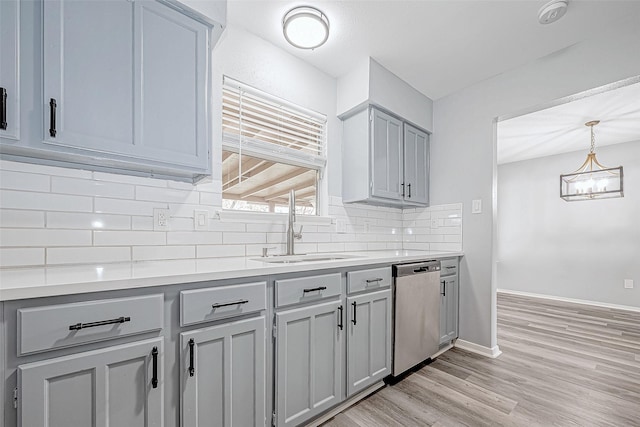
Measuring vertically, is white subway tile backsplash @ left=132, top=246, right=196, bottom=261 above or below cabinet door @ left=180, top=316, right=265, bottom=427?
above

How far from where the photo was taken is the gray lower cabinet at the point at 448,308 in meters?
Answer: 2.60

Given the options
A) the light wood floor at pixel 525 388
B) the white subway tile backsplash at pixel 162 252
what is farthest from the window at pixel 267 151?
the light wood floor at pixel 525 388

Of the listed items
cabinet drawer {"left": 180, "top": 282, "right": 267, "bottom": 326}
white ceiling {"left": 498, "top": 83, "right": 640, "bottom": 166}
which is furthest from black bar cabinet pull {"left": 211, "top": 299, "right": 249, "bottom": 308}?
white ceiling {"left": 498, "top": 83, "right": 640, "bottom": 166}

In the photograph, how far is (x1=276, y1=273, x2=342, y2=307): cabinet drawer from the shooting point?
4.73ft

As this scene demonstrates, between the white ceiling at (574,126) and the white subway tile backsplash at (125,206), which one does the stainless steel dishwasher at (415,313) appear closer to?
the white subway tile backsplash at (125,206)

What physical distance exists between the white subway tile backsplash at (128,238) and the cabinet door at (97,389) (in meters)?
0.68

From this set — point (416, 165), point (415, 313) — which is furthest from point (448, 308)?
point (416, 165)

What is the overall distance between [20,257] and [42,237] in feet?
0.36

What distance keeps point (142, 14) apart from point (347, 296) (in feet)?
5.98

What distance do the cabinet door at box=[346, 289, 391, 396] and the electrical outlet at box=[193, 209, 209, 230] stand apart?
1.04 m

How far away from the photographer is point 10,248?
4.04ft

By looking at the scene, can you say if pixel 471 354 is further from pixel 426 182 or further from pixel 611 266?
pixel 611 266

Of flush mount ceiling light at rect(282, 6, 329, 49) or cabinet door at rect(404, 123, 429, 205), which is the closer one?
flush mount ceiling light at rect(282, 6, 329, 49)

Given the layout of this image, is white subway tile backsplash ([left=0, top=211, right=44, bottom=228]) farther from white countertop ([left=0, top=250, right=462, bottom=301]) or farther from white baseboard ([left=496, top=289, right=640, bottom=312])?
white baseboard ([left=496, top=289, right=640, bottom=312])
